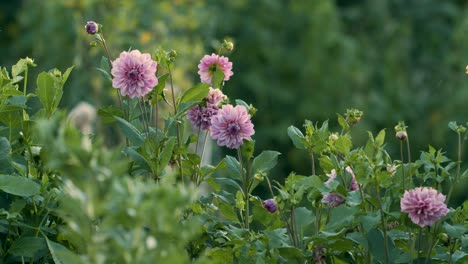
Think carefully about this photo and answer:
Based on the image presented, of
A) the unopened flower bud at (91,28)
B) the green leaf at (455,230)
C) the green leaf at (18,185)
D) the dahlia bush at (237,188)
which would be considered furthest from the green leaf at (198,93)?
the green leaf at (455,230)

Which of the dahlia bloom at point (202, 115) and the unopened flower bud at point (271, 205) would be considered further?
the dahlia bloom at point (202, 115)

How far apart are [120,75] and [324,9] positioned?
1060cm

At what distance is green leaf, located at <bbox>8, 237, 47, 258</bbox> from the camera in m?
1.82

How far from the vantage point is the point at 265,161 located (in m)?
1.94

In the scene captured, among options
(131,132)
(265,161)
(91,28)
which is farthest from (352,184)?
(91,28)

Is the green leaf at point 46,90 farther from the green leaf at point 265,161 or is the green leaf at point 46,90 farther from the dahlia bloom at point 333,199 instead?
the dahlia bloom at point 333,199

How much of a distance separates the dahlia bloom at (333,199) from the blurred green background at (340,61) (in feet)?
30.1

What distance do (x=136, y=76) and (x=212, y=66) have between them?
247mm

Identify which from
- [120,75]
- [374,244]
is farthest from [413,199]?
[120,75]

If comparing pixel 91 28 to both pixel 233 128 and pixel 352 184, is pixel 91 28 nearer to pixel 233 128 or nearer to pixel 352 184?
pixel 233 128

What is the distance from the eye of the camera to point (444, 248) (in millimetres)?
1913

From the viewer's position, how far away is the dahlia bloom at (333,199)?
1852 millimetres

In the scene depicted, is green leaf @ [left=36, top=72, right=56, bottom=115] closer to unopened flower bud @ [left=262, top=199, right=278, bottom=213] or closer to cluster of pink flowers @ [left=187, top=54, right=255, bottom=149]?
Answer: cluster of pink flowers @ [left=187, top=54, right=255, bottom=149]

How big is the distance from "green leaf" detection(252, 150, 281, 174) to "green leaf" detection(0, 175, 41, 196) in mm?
395
